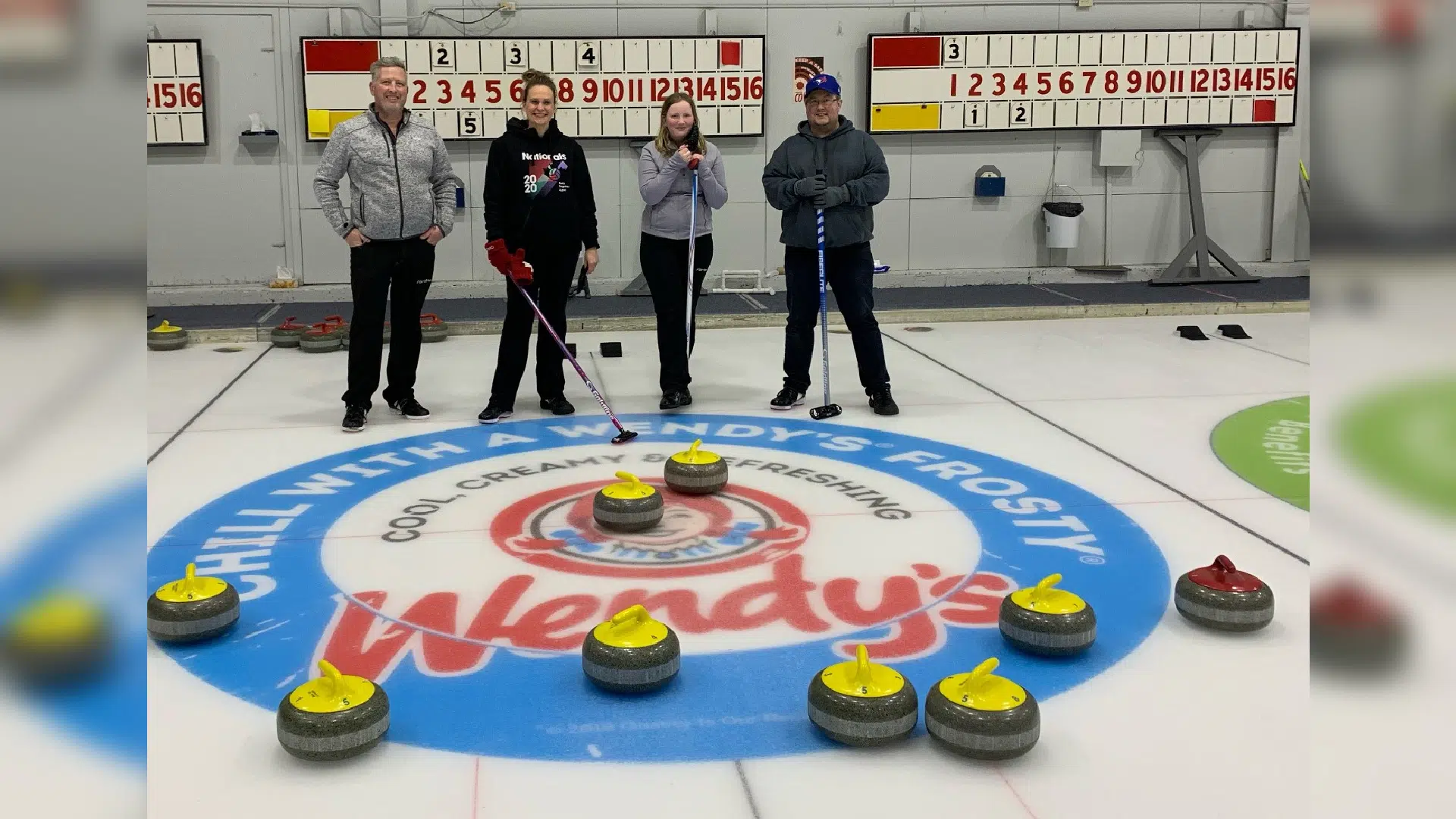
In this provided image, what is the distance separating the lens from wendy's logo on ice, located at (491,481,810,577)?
4.11 meters

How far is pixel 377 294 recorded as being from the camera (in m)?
6.06

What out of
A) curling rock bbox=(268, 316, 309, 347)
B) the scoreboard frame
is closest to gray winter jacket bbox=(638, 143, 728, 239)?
curling rock bbox=(268, 316, 309, 347)

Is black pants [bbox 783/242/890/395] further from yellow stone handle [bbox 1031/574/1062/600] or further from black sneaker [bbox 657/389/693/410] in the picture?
yellow stone handle [bbox 1031/574/1062/600]

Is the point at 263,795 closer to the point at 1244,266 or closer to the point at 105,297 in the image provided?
the point at 105,297

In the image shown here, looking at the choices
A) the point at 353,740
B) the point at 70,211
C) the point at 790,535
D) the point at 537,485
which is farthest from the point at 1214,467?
the point at 70,211

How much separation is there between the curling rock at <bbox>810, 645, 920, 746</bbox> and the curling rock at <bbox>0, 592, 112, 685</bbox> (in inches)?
91.3

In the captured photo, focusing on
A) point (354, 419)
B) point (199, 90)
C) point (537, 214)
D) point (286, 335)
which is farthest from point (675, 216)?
point (199, 90)

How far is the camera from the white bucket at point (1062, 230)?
1123 centimetres

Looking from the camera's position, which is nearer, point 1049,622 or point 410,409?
point 1049,622

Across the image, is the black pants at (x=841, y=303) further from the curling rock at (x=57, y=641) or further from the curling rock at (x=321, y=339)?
the curling rock at (x=57, y=641)

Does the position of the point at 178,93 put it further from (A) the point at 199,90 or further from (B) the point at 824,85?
(B) the point at 824,85

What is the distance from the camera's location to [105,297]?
52cm

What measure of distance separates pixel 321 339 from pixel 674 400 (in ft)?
10.3

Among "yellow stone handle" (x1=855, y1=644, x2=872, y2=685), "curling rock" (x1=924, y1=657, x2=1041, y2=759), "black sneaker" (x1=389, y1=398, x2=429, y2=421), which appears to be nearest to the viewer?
"curling rock" (x1=924, y1=657, x2=1041, y2=759)
